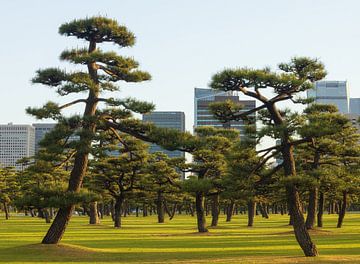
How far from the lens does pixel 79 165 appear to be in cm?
2383

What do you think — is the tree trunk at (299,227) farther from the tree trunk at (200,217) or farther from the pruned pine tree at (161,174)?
the pruned pine tree at (161,174)

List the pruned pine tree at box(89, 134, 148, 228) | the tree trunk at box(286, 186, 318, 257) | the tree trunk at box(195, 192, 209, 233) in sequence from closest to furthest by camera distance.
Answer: the tree trunk at box(286, 186, 318, 257)
the tree trunk at box(195, 192, 209, 233)
the pruned pine tree at box(89, 134, 148, 228)

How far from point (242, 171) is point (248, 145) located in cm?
103

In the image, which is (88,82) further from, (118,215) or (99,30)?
(118,215)

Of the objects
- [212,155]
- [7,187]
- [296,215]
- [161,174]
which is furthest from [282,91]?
[7,187]

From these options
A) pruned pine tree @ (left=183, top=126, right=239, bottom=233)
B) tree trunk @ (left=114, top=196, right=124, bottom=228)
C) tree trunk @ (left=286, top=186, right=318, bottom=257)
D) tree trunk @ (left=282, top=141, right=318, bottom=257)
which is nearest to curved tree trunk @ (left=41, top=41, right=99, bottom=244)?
tree trunk @ (left=282, top=141, right=318, bottom=257)

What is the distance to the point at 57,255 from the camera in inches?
833

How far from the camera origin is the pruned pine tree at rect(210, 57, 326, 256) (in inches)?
778

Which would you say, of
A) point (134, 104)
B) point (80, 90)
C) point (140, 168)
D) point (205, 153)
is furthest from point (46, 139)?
point (140, 168)

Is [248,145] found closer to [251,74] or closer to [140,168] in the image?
[251,74]

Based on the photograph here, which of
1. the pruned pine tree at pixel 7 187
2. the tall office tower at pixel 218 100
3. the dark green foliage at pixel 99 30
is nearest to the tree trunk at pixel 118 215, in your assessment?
the tall office tower at pixel 218 100

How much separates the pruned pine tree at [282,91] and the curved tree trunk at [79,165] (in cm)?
546

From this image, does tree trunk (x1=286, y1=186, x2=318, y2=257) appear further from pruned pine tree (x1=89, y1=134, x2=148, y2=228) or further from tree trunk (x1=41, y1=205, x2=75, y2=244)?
pruned pine tree (x1=89, y1=134, x2=148, y2=228)

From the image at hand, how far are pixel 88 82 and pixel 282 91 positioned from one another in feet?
25.4
